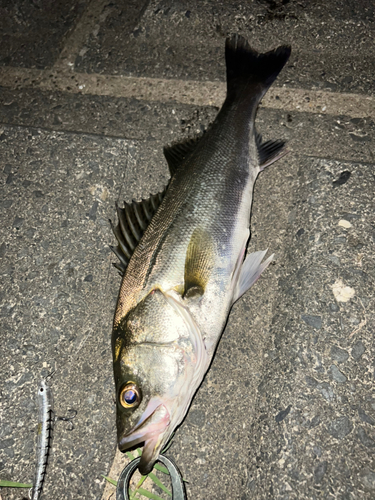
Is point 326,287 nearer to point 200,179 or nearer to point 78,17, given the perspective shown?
point 200,179

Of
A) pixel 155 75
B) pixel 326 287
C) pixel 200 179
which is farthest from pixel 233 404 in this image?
pixel 155 75

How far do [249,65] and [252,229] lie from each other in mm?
Answer: 1239

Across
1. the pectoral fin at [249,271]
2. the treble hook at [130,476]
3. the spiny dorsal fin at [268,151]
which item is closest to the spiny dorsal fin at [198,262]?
the pectoral fin at [249,271]

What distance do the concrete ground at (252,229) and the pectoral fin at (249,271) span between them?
0.50 ft

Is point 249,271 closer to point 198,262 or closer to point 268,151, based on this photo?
point 198,262

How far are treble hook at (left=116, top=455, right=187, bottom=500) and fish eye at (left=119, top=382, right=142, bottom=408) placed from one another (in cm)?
34

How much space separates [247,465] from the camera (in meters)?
2.11

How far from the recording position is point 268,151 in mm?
2613

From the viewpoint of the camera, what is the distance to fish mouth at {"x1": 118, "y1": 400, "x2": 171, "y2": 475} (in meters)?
1.87

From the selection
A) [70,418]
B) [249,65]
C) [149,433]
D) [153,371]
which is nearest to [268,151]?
[249,65]

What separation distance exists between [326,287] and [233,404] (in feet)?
2.80

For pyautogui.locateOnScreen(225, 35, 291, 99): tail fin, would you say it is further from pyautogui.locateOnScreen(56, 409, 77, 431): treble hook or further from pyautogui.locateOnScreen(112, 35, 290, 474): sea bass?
pyautogui.locateOnScreen(56, 409, 77, 431): treble hook

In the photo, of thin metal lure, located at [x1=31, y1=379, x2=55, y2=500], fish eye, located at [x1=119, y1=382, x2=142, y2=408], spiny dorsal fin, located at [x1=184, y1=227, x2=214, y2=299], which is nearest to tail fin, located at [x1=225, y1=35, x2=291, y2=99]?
spiny dorsal fin, located at [x1=184, y1=227, x2=214, y2=299]

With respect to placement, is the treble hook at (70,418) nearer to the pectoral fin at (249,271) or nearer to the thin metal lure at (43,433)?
the thin metal lure at (43,433)
